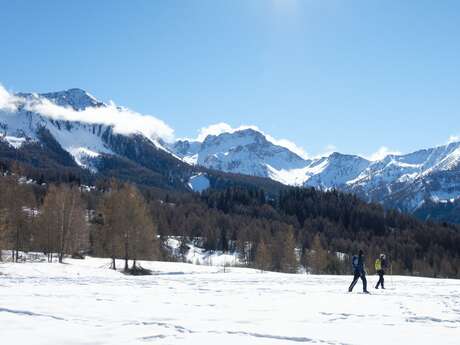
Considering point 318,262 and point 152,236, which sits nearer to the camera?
point 152,236

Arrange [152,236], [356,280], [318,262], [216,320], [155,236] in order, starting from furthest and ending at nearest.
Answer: [318,262], [155,236], [152,236], [356,280], [216,320]

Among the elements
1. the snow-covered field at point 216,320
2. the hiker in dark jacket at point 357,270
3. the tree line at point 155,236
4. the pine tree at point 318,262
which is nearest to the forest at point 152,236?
the pine tree at point 318,262

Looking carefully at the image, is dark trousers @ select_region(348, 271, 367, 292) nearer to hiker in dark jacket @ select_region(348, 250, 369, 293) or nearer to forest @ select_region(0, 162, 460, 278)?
hiker in dark jacket @ select_region(348, 250, 369, 293)

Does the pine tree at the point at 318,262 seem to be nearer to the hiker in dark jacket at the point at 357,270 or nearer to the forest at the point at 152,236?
the forest at the point at 152,236

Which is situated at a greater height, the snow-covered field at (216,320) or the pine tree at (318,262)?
the snow-covered field at (216,320)

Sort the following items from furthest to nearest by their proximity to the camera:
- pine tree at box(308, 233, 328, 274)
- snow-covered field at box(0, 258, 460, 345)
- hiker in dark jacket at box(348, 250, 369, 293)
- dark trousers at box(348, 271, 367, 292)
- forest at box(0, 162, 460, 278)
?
pine tree at box(308, 233, 328, 274), forest at box(0, 162, 460, 278), hiker in dark jacket at box(348, 250, 369, 293), dark trousers at box(348, 271, 367, 292), snow-covered field at box(0, 258, 460, 345)

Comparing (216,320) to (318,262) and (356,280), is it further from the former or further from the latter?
(318,262)

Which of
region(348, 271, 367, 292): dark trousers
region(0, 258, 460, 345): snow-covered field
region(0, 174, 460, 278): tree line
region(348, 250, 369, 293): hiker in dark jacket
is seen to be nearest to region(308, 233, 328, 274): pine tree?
region(0, 174, 460, 278): tree line

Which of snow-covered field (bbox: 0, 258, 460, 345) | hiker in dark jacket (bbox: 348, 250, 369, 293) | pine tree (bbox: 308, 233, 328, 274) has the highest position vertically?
hiker in dark jacket (bbox: 348, 250, 369, 293)

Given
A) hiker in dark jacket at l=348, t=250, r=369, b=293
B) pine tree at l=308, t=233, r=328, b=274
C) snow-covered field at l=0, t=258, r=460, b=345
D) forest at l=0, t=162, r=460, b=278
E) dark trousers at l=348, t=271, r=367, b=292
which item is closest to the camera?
snow-covered field at l=0, t=258, r=460, b=345

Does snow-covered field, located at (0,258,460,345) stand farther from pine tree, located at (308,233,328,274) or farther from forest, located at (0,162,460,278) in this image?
pine tree, located at (308,233,328,274)

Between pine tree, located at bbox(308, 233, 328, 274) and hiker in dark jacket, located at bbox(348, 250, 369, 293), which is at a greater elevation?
hiker in dark jacket, located at bbox(348, 250, 369, 293)

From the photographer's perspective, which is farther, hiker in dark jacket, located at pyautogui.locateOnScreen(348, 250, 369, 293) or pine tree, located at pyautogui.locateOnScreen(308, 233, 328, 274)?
pine tree, located at pyautogui.locateOnScreen(308, 233, 328, 274)

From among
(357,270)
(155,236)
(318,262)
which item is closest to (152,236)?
(155,236)
